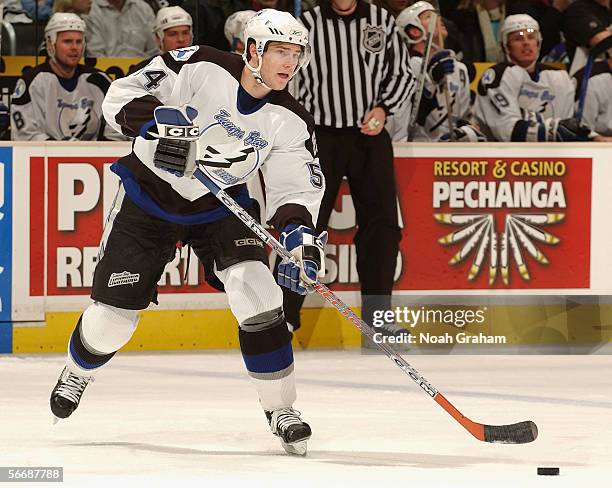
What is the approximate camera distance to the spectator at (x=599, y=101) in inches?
267

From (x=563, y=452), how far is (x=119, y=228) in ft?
4.51

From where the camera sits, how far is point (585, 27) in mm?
7051

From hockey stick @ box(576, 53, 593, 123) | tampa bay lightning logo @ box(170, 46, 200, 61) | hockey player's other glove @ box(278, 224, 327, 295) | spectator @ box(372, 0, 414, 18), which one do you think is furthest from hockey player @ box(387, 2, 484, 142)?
hockey player's other glove @ box(278, 224, 327, 295)

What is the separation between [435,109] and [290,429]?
9.19ft

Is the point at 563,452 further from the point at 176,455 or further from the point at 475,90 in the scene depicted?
the point at 475,90

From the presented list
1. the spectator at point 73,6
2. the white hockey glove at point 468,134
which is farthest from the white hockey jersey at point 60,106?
the white hockey glove at point 468,134

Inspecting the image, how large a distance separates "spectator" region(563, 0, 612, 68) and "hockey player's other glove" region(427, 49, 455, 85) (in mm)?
763

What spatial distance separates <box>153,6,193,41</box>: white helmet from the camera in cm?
650

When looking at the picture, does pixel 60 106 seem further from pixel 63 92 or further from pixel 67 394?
pixel 67 394

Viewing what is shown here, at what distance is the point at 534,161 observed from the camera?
623 cm

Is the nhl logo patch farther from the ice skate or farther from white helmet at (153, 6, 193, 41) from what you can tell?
the ice skate

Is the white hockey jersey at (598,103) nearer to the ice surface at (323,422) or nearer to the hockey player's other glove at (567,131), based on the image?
the hockey player's other glove at (567,131)

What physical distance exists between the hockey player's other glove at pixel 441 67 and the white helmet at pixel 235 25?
83 cm

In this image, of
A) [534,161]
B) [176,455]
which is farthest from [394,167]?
[176,455]
